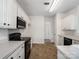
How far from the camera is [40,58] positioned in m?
4.16

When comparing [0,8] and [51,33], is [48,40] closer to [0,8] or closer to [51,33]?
[51,33]

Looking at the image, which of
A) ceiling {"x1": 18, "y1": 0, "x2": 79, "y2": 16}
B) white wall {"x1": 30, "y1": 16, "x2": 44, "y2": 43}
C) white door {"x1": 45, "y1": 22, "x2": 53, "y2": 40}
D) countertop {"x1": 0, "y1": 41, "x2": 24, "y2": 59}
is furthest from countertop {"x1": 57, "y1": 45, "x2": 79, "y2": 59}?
white door {"x1": 45, "y1": 22, "x2": 53, "y2": 40}

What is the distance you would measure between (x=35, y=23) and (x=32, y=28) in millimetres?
525

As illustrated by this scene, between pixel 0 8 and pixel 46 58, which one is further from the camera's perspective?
pixel 46 58

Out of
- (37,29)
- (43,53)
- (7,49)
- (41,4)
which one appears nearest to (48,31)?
(37,29)

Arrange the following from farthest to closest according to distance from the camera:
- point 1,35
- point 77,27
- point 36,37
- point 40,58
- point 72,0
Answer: point 36,37
point 77,27
point 40,58
point 72,0
point 1,35

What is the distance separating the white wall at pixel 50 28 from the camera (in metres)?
8.59

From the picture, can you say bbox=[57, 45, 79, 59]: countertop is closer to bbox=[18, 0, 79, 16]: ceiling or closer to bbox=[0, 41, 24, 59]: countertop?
bbox=[0, 41, 24, 59]: countertop

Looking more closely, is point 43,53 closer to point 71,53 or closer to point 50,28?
point 71,53

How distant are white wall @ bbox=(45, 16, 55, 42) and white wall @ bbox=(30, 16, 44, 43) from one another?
0.61 metres

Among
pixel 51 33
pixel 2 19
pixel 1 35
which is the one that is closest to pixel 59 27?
pixel 51 33

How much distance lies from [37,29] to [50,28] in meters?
1.28

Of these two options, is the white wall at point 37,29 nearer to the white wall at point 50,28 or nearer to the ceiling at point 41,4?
the white wall at point 50,28

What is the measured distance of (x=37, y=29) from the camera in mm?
8273
